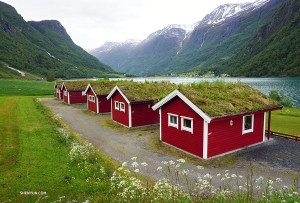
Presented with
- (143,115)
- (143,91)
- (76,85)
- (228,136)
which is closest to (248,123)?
(228,136)

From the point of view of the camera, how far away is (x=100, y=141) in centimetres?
1827

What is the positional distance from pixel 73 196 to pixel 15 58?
187 m

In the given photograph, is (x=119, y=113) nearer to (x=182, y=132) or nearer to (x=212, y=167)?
(x=182, y=132)

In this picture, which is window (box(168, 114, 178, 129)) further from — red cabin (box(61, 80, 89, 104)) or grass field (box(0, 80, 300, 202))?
red cabin (box(61, 80, 89, 104))

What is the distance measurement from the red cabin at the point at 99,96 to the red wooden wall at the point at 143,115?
10009 millimetres

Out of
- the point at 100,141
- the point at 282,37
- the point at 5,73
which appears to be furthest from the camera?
the point at 282,37

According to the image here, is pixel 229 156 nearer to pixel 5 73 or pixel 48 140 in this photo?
pixel 48 140

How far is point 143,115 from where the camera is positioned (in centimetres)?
2372

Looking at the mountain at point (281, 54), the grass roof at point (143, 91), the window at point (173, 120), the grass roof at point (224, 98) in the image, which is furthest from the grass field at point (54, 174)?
the mountain at point (281, 54)

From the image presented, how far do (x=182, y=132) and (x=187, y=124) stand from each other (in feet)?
2.31

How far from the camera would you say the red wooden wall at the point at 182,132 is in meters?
14.1

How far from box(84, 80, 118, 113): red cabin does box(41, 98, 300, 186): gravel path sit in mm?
10117

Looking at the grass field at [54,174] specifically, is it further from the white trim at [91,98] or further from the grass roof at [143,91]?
the white trim at [91,98]

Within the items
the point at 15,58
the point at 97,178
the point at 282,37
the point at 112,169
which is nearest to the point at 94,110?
the point at 112,169
